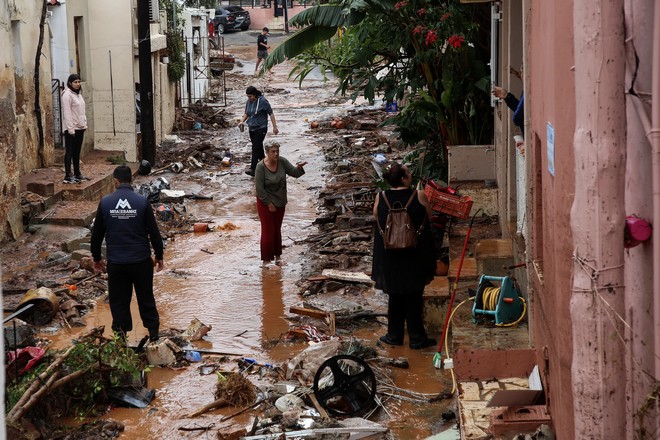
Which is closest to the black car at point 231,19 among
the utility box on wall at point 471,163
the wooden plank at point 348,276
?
the utility box on wall at point 471,163

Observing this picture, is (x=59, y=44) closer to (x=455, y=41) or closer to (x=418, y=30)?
(x=418, y=30)

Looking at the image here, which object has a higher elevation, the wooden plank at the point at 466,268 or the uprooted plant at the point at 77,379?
the wooden plank at the point at 466,268

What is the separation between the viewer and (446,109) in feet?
47.4

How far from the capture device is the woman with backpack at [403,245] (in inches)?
371

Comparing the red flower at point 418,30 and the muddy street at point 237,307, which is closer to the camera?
the muddy street at point 237,307

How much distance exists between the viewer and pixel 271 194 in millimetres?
13148

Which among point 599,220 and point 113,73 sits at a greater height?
point 113,73

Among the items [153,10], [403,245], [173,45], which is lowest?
[403,245]

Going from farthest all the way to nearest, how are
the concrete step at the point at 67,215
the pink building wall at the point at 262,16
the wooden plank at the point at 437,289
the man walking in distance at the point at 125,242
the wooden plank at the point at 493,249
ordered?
the pink building wall at the point at 262,16, the concrete step at the point at 67,215, the wooden plank at the point at 493,249, the wooden plank at the point at 437,289, the man walking in distance at the point at 125,242

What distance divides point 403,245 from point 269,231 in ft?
14.0

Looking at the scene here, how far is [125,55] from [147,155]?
218 cm

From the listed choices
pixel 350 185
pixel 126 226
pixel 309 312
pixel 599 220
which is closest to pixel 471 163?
pixel 309 312

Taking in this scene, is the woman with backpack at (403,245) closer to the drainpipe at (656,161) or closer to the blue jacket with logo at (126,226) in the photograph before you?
the blue jacket with logo at (126,226)

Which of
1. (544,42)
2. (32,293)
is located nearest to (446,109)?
(32,293)
